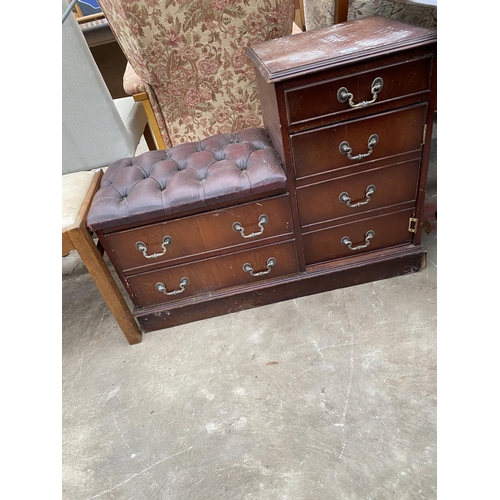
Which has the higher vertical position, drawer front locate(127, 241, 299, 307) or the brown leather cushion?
the brown leather cushion

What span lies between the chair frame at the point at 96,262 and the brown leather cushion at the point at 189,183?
4 cm

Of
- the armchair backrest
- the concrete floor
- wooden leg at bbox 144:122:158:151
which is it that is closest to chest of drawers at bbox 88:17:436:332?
the concrete floor

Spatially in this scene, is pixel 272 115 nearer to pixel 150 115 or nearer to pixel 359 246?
pixel 359 246

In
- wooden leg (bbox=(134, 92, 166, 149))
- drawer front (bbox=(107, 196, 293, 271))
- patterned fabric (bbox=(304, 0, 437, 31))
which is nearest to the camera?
patterned fabric (bbox=(304, 0, 437, 31))

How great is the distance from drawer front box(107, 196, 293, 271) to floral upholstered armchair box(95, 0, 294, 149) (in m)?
0.66

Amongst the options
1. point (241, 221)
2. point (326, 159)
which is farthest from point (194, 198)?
point (326, 159)

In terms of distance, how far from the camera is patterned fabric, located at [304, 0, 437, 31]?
1228mm

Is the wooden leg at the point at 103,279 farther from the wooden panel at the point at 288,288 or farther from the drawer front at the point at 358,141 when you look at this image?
the drawer front at the point at 358,141

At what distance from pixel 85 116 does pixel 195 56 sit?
1.70 feet

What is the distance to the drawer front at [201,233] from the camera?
1.37 m

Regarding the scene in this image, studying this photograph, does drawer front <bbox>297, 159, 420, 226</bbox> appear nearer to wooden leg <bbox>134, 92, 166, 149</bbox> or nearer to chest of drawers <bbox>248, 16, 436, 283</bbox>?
chest of drawers <bbox>248, 16, 436, 283</bbox>

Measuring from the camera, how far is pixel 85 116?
1.62 meters

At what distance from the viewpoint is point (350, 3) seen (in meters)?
1.45

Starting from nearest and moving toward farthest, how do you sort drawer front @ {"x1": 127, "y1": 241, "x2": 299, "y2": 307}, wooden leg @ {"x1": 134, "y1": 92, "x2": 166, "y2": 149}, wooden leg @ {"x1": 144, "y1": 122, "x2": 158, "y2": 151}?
drawer front @ {"x1": 127, "y1": 241, "x2": 299, "y2": 307}
wooden leg @ {"x1": 134, "y1": 92, "x2": 166, "y2": 149}
wooden leg @ {"x1": 144, "y1": 122, "x2": 158, "y2": 151}
